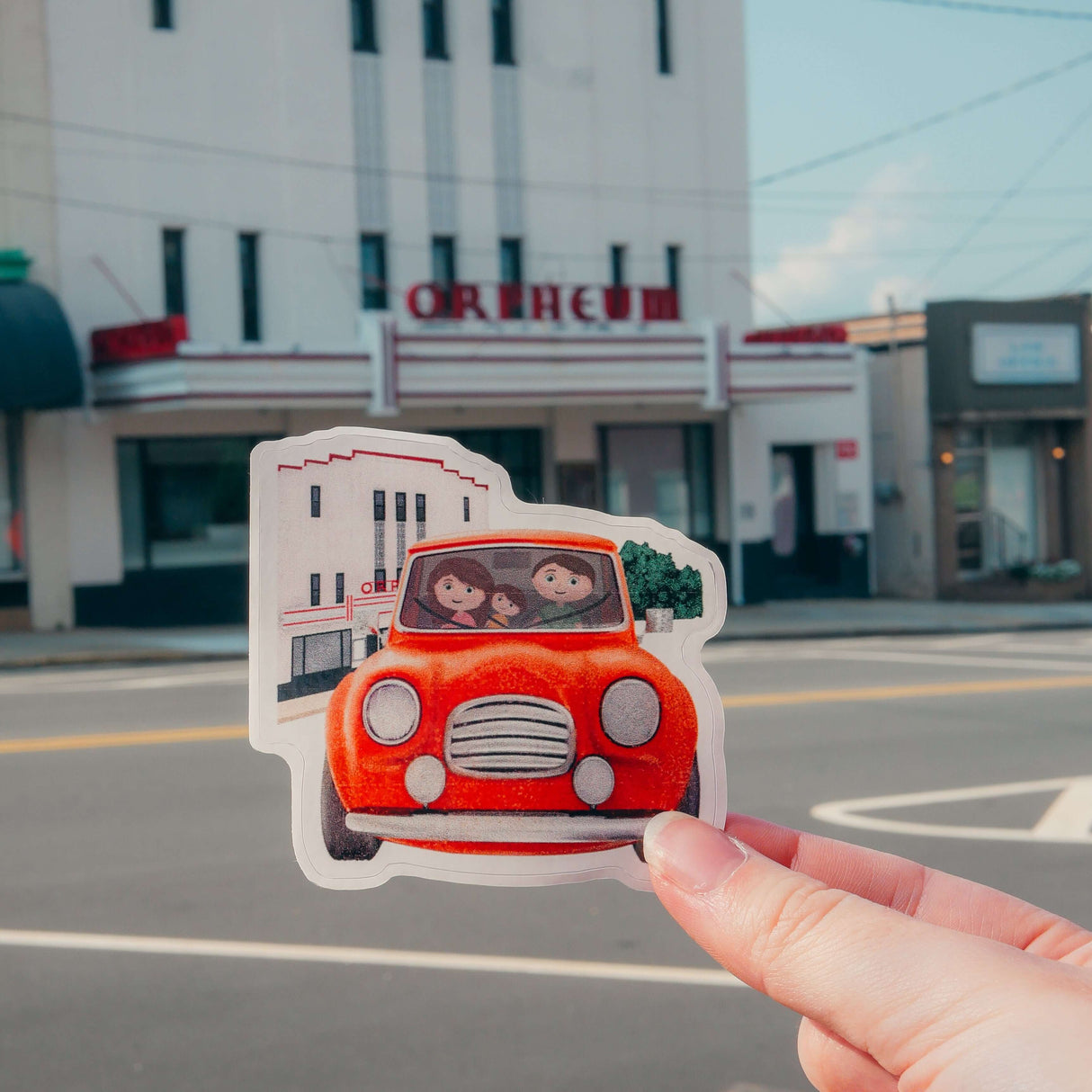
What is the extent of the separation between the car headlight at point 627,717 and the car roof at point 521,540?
0.23 m

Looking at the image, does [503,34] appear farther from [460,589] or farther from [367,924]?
[460,589]

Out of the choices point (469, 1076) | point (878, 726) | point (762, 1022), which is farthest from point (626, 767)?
point (878, 726)

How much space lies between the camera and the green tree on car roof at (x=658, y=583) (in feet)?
7.08

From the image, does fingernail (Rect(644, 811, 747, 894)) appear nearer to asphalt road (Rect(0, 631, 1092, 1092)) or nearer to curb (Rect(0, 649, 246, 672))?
asphalt road (Rect(0, 631, 1092, 1092))

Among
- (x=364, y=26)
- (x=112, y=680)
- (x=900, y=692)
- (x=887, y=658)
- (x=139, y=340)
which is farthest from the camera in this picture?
(x=364, y=26)

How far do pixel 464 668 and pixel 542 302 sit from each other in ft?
58.7

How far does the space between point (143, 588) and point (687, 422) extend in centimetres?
950

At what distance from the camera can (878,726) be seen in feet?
35.3

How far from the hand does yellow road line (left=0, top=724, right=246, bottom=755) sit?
28.2 feet

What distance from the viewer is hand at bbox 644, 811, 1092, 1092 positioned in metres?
1.70

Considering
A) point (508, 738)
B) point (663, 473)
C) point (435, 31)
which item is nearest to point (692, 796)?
point (508, 738)

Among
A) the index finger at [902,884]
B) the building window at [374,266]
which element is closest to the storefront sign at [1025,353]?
the building window at [374,266]

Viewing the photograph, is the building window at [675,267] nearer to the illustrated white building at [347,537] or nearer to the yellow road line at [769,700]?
the yellow road line at [769,700]

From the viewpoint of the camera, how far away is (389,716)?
6.73ft
